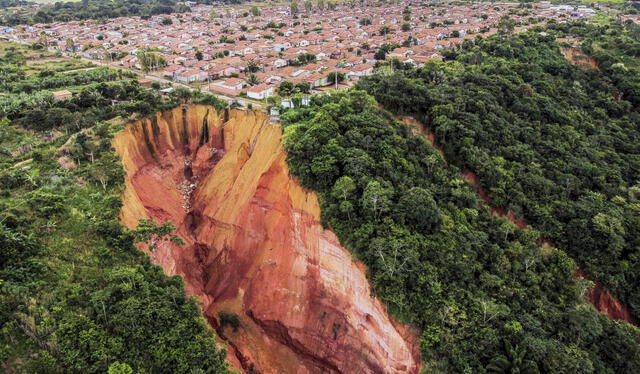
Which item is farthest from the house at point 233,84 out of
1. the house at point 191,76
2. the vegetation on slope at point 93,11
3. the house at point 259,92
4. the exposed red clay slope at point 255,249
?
the vegetation on slope at point 93,11

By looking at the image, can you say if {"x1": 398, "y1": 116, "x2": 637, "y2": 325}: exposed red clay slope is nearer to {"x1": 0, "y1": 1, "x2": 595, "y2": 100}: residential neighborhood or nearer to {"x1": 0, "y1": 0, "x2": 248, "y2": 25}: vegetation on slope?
{"x1": 0, "y1": 1, "x2": 595, "y2": 100}: residential neighborhood

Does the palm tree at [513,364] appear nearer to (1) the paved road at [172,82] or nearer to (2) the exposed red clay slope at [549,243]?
(2) the exposed red clay slope at [549,243]

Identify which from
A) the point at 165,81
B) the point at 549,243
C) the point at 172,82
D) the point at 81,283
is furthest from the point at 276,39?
the point at 81,283

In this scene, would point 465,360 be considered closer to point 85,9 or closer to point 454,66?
point 454,66

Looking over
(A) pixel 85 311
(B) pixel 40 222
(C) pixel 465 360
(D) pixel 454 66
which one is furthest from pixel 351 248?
(D) pixel 454 66

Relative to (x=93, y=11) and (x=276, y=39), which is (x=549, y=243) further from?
(x=93, y=11)

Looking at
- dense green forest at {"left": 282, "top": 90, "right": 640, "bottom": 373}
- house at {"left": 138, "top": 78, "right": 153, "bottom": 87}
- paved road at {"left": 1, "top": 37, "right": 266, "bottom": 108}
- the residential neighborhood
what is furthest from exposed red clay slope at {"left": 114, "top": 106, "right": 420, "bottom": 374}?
house at {"left": 138, "top": 78, "right": 153, "bottom": 87}
